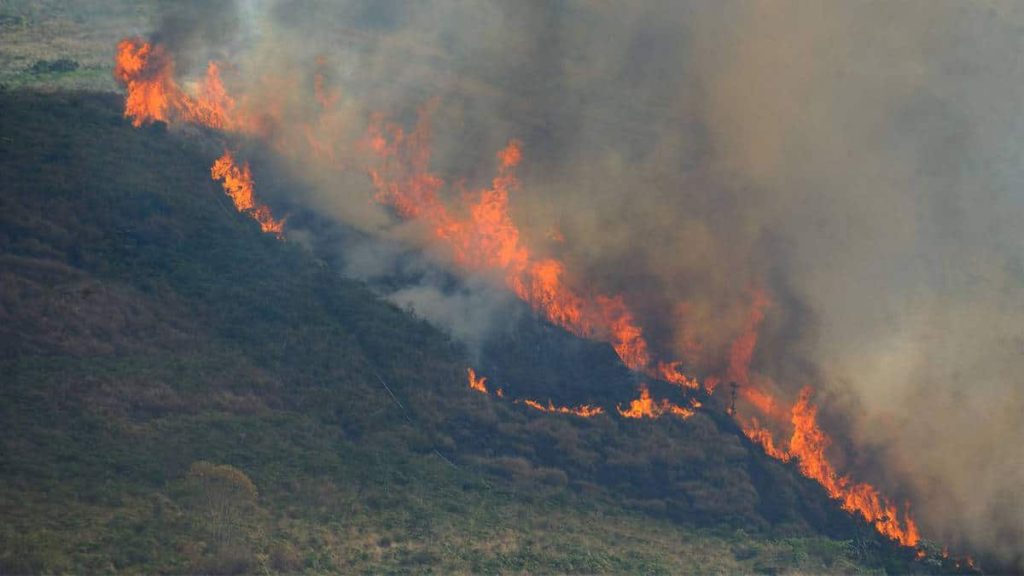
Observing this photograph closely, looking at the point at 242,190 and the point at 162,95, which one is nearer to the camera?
the point at 242,190

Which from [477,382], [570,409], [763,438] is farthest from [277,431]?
[763,438]

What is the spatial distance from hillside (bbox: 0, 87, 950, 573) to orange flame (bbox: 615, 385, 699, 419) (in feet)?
1.63

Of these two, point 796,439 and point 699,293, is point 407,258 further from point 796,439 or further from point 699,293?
point 796,439

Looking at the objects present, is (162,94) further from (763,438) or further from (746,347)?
(763,438)

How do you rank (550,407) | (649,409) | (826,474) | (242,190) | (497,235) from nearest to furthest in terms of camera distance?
(826,474) → (649,409) → (550,407) → (497,235) → (242,190)

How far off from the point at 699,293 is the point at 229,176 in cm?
2565

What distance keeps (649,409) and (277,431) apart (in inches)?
662

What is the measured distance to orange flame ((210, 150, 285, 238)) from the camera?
57344 millimetres

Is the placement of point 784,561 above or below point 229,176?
below

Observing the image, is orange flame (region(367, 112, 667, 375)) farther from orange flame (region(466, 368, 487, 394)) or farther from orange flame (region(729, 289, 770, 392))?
orange flame (region(466, 368, 487, 394))

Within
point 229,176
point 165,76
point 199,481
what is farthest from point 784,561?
point 165,76

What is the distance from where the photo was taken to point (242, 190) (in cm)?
5859

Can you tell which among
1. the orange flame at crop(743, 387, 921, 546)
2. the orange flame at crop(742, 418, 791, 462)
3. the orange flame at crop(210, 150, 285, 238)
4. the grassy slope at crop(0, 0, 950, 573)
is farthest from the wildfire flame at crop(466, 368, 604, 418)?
the orange flame at crop(210, 150, 285, 238)

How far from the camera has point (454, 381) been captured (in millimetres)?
51094
